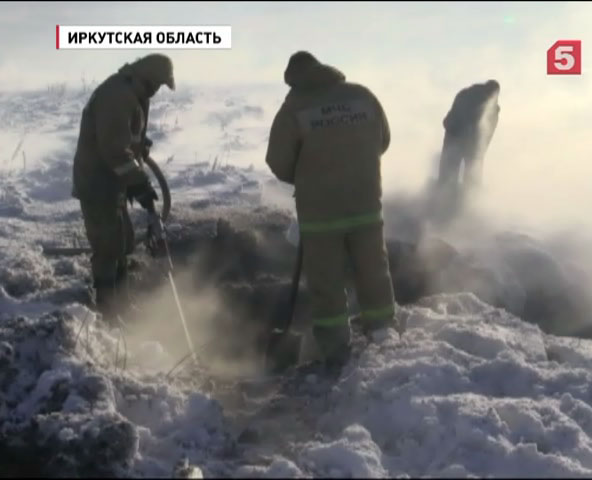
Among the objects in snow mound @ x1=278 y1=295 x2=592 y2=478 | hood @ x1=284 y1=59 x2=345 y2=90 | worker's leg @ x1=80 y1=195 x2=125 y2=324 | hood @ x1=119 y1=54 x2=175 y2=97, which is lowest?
snow mound @ x1=278 y1=295 x2=592 y2=478

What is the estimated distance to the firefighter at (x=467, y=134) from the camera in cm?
1011

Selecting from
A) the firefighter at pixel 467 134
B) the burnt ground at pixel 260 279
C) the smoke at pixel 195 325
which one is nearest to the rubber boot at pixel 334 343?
the smoke at pixel 195 325

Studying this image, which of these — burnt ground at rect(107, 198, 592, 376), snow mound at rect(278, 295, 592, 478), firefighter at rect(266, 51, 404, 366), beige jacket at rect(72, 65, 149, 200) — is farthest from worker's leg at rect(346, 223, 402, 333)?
beige jacket at rect(72, 65, 149, 200)

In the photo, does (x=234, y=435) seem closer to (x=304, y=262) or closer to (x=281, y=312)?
(x=304, y=262)

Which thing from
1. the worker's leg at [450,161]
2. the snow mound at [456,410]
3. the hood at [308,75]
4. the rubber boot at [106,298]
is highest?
the hood at [308,75]

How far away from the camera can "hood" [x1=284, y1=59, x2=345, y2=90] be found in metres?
5.32

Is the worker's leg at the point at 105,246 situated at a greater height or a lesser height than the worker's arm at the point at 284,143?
lesser

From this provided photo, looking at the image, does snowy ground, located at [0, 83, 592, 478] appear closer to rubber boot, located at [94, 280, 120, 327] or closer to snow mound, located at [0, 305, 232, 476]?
snow mound, located at [0, 305, 232, 476]

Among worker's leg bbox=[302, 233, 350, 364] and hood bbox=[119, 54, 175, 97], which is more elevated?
hood bbox=[119, 54, 175, 97]

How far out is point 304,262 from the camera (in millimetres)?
5598

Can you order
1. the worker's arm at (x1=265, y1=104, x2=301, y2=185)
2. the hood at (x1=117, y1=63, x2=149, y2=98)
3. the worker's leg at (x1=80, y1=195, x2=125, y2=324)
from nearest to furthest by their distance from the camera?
the worker's arm at (x1=265, y1=104, x2=301, y2=185) → the hood at (x1=117, y1=63, x2=149, y2=98) → the worker's leg at (x1=80, y1=195, x2=125, y2=324)

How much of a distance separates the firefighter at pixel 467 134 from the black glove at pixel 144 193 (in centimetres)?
491

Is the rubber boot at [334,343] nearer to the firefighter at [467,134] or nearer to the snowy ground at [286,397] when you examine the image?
the snowy ground at [286,397]

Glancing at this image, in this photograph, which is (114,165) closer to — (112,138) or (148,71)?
(112,138)
